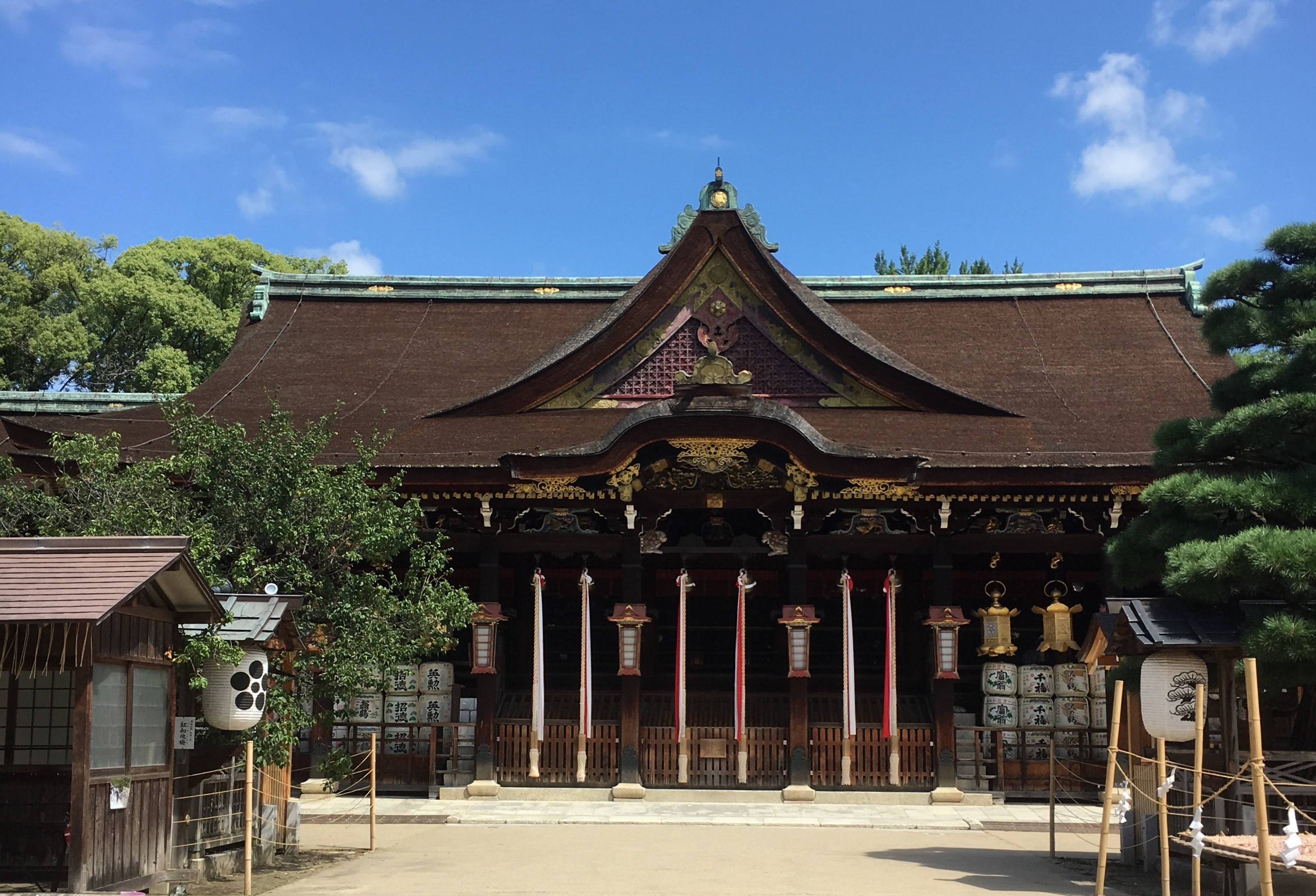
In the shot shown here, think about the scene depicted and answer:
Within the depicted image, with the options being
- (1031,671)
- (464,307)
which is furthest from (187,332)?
(1031,671)

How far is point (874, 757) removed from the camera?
1769 cm

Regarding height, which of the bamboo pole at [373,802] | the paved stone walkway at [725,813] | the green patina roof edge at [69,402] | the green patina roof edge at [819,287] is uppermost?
the green patina roof edge at [819,287]

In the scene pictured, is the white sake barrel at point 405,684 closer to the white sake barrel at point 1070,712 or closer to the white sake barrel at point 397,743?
the white sake barrel at point 397,743

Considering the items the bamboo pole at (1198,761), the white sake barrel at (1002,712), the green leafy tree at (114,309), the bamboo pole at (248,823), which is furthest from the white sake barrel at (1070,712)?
the green leafy tree at (114,309)

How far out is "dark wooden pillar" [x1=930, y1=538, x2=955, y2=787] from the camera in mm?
17438

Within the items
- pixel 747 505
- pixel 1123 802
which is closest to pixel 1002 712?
pixel 747 505

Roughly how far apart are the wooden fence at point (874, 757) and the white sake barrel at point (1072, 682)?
192 cm

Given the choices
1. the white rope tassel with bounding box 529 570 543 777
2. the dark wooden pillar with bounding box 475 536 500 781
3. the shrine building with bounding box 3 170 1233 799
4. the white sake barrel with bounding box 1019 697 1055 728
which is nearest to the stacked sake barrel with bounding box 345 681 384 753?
the shrine building with bounding box 3 170 1233 799

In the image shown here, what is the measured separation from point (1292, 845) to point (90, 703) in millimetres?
8001

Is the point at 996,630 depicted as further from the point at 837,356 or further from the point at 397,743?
the point at 397,743

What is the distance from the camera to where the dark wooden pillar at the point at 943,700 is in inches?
687

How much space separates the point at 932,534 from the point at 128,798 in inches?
456

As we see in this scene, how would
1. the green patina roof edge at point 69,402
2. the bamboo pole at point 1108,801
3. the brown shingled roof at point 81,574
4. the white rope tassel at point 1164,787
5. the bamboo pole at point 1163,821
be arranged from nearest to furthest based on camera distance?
1. the brown shingled roof at point 81,574
2. the bamboo pole at point 1163,821
3. the white rope tassel at point 1164,787
4. the bamboo pole at point 1108,801
5. the green patina roof edge at point 69,402

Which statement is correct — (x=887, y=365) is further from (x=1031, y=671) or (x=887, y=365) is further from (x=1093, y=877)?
(x=1093, y=877)
